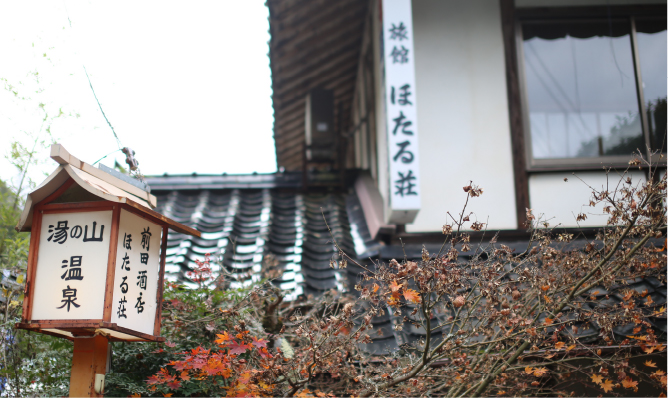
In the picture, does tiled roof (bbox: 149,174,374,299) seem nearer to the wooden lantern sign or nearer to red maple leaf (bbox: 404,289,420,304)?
the wooden lantern sign

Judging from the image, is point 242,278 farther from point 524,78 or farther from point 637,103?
point 637,103

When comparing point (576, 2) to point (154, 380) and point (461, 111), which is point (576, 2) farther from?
point (154, 380)

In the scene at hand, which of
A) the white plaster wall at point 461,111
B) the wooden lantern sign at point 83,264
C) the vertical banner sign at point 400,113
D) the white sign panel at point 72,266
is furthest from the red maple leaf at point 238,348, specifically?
the white plaster wall at point 461,111

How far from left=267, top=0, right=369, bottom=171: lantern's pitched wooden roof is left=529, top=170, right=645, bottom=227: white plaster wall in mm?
3813

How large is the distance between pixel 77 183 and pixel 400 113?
157 inches

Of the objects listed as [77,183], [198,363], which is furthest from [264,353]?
[77,183]

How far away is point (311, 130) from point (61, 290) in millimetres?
7066

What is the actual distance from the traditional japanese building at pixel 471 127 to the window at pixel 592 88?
0.02 metres

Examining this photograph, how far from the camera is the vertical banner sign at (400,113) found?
6.39 m

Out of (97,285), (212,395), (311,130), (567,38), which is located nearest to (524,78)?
(567,38)

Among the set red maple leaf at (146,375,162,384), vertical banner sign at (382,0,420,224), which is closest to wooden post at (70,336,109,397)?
red maple leaf at (146,375,162,384)

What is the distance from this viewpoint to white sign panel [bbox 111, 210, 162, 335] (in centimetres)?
344

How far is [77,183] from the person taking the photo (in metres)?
3.42

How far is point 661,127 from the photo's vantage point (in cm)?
734
